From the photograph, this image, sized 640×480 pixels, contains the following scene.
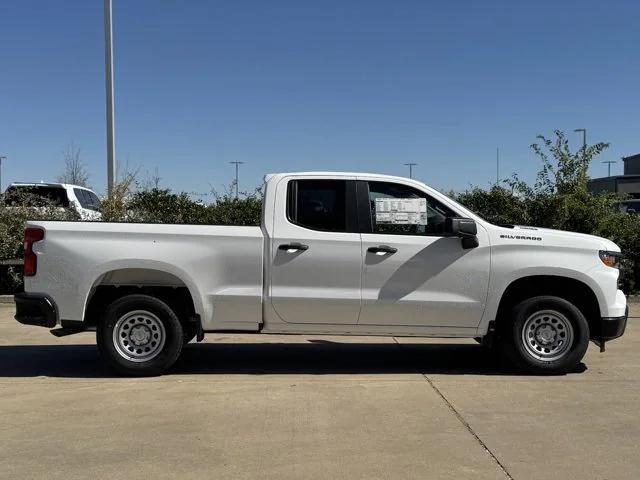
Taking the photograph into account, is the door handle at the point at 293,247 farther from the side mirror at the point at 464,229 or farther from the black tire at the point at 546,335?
the black tire at the point at 546,335

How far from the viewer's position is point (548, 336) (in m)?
6.49

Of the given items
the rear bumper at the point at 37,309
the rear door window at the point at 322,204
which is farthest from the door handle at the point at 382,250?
the rear bumper at the point at 37,309

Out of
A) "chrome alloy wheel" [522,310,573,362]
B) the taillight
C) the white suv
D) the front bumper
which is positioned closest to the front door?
"chrome alloy wheel" [522,310,573,362]

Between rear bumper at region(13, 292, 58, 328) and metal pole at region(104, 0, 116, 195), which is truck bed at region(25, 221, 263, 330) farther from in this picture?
metal pole at region(104, 0, 116, 195)

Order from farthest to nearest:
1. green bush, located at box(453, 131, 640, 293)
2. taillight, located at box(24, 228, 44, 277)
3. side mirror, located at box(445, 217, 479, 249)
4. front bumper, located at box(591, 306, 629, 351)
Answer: green bush, located at box(453, 131, 640, 293) < front bumper, located at box(591, 306, 629, 351) < taillight, located at box(24, 228, 44, 277) < side mirror, located at box(445, 217, 479, 249)

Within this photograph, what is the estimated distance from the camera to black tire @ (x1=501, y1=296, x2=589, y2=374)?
21.0ft

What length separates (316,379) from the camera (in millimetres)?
6410

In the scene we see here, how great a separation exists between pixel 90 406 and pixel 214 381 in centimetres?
125

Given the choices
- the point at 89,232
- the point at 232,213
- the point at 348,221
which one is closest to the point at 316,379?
the point at 348,221

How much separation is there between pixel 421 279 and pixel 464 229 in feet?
2.12

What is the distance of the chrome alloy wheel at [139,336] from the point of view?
6379 mm

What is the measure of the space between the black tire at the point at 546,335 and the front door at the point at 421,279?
16.6 inches

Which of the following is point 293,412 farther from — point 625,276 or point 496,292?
point 625,276

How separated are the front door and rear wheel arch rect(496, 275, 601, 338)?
1.10ft
